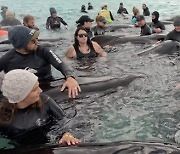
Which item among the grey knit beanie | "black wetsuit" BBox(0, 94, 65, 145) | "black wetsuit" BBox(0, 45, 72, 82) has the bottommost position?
"black wetsuit" BBox(0, 94, 65, 145)

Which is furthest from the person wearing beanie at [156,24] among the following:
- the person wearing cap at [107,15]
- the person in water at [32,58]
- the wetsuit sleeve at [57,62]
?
the wetsuit sleeve at [57,62]

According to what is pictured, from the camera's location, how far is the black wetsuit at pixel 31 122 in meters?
5.20

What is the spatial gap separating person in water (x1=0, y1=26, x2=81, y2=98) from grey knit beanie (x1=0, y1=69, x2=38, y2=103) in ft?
5.15

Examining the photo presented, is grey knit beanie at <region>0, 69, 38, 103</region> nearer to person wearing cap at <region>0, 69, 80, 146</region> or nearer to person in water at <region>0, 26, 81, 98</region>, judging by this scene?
person wearing cap at <region>0, 69, 80, 146</region>

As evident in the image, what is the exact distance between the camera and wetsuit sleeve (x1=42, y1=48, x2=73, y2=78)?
6590mm

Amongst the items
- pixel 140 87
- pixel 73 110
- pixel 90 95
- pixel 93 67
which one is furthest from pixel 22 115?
pixel 93 67

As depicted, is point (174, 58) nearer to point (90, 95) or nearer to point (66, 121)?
point (90, 95)

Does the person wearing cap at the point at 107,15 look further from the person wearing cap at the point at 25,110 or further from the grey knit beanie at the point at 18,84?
the grey knit beanie at the point at 18,84

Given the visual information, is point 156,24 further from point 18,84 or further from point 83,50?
point 18,84

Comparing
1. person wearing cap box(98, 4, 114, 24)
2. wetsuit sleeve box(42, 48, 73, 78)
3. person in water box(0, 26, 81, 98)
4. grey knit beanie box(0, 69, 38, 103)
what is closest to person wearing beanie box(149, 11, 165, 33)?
person wearing cap box(98, 4, 114, 24)

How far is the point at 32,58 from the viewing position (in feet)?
24.2

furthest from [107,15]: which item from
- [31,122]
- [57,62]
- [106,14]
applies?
[31,122]

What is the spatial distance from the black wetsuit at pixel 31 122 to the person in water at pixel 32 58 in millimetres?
1002

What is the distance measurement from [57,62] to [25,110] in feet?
6.23
